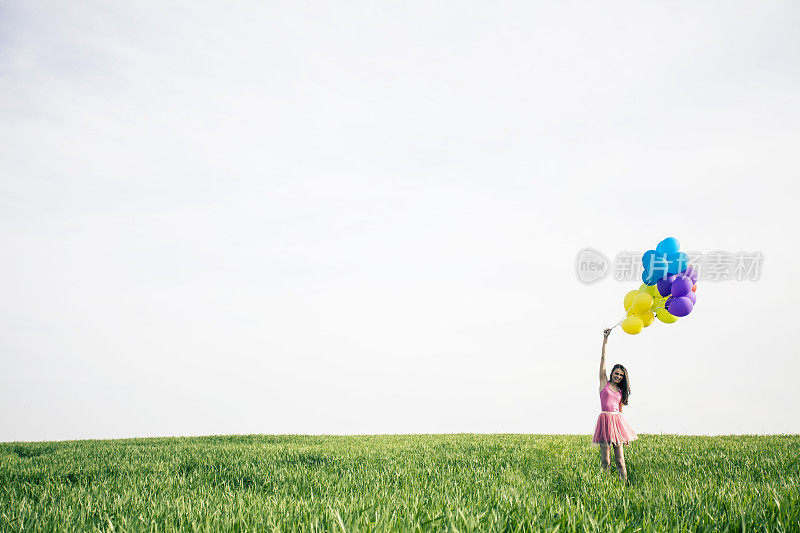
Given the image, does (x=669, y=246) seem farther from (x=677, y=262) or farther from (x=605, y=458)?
(x=605, y=458)

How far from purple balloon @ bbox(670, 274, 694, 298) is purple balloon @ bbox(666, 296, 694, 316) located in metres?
0.09

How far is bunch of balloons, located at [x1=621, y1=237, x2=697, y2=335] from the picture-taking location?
26.5ft

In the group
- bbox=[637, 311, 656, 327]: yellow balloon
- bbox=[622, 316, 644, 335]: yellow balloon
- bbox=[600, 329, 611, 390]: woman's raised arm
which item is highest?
bbox=[637, 311, 656, 327]: yellow balloon

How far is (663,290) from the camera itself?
27.4ft

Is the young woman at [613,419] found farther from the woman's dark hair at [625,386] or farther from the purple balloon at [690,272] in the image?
the purple balloon at [690,272]

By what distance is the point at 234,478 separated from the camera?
738 cm

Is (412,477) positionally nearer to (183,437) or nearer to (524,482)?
(524,482)

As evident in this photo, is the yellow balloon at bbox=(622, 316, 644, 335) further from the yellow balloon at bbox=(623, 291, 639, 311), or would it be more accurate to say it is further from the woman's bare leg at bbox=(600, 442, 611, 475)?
the woman's bare leg at bbox=(600, 442, 611, 475)

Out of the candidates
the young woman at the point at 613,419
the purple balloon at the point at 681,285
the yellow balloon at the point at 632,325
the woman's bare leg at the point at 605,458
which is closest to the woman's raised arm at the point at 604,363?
the young woman at the point at 613,419

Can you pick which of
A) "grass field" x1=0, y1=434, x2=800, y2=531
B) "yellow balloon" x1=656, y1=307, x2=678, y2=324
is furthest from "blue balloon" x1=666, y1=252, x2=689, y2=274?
"grass field" x1=0, y1=434, x2=800, y2=531

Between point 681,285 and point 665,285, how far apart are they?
297mm

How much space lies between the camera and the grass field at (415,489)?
398 cm

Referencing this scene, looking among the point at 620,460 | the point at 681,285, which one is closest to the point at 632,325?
the point at 681,285

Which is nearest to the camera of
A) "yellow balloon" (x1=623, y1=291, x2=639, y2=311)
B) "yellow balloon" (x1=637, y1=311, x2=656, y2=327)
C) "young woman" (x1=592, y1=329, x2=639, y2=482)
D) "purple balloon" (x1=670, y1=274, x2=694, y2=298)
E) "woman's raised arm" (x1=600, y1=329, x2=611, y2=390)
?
"young woman" (x1=592, y1=329, x2=639, y2=482)
